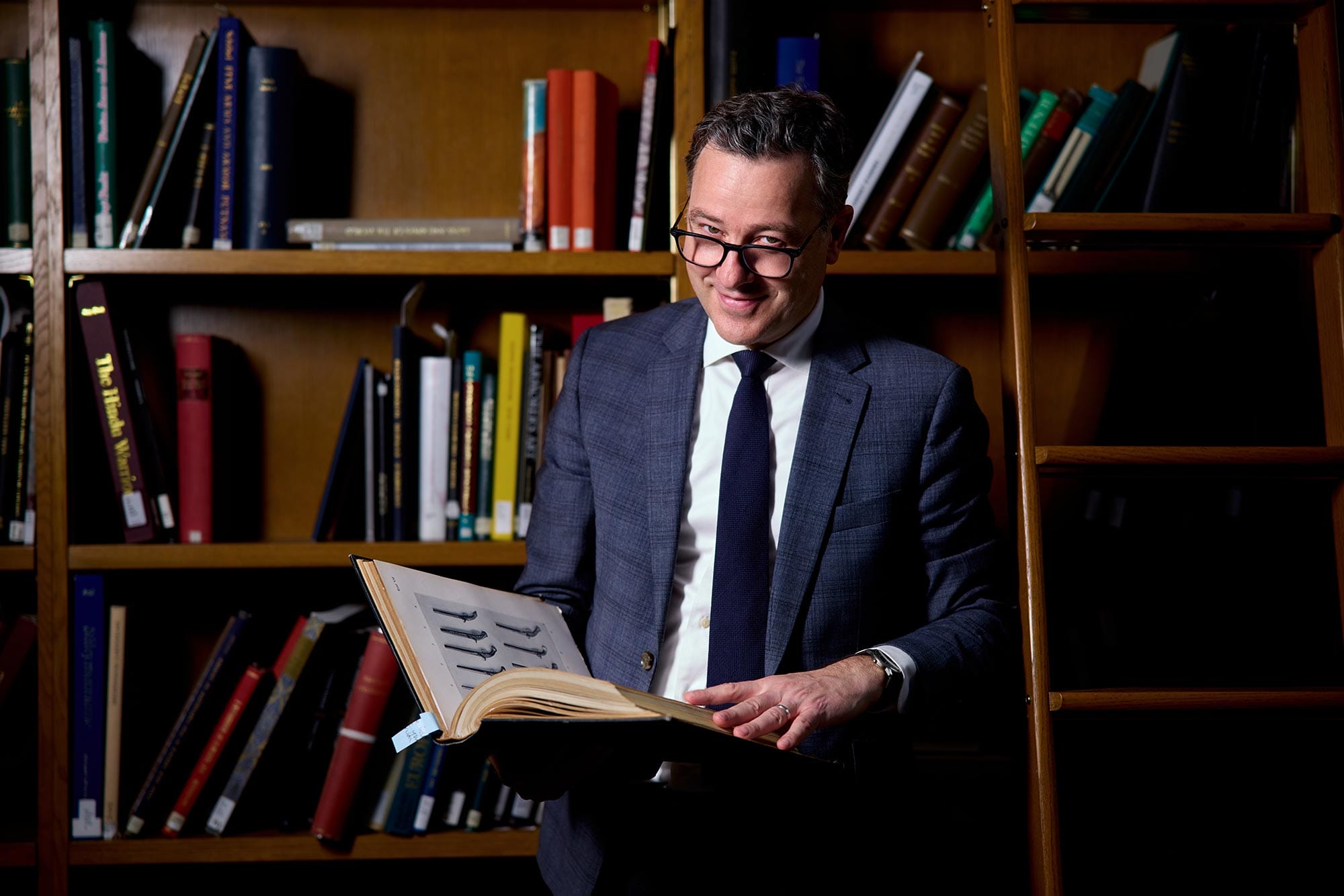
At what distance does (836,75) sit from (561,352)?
2.44 feet

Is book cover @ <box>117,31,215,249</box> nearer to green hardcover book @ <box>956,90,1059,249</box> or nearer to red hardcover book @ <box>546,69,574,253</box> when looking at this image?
red hardcover book @ <box>546,69,574,253</box>

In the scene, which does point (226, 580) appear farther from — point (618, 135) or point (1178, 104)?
point (1178, 104)

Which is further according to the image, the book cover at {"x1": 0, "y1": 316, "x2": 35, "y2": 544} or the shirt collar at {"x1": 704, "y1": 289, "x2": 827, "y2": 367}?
the book cover at {"x1": 0, "y1": 316, "x2": 35, "y2": 544}

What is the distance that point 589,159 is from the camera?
61.9 inches

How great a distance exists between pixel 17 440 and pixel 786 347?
1222 millimetres

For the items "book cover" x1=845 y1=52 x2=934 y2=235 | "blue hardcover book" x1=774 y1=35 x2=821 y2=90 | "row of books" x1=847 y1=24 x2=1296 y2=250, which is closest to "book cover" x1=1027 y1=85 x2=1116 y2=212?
"row of books" x1=847 y1=24 x2=1296 y2=250

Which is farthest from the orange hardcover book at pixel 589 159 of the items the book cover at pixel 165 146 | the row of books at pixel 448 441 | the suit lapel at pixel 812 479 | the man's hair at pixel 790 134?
the book cover at pixel 165 146

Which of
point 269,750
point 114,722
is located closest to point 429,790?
point 269,750

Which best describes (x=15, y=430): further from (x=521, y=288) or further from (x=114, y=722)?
(x=521, y=288)

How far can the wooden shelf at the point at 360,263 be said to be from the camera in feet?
4.91

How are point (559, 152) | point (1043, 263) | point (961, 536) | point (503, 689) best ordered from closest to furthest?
point (503, 689), point (961, 536), point (559, 152), point (1043, 263)

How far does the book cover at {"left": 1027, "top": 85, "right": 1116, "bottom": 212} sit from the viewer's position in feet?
5.16

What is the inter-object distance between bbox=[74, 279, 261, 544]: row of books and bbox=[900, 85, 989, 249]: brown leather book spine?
119 centimetres

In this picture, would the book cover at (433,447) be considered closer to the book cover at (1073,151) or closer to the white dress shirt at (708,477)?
the white dress shirt at (708,477)
